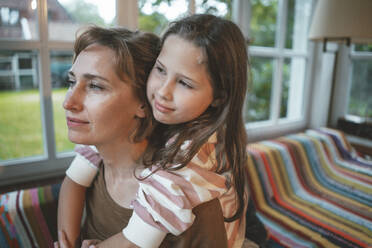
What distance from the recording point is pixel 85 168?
1026 mm

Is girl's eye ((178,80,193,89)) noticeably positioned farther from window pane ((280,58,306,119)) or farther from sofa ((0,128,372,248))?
window pane ((280,58,306,119))

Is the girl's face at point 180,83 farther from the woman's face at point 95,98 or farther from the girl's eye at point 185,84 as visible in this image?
the woman's face at point 95,98

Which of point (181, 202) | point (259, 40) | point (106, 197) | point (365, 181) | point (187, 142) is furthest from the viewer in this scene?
point (259, 40)

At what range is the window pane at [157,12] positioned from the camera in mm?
1604

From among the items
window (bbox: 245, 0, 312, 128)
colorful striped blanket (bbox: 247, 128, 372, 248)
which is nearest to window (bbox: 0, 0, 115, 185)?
colorful striped blanket (bbox: 247, 128, 372, 248)

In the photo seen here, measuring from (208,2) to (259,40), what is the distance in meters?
0.88

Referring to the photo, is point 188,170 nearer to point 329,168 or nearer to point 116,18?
point 116,18

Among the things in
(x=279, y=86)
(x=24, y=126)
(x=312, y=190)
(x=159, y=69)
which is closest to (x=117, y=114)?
(x=159, y=69)

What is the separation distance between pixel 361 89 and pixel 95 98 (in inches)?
97.0

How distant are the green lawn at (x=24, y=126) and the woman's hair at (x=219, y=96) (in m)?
2.58

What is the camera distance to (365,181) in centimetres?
178

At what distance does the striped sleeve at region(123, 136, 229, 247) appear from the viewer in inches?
26.7

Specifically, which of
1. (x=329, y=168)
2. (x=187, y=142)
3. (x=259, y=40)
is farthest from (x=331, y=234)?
(x=259, y=40)

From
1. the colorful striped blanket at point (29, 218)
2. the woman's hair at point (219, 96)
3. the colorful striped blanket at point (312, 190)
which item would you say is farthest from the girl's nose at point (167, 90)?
the colorful striped blanket at point (312, 190)
